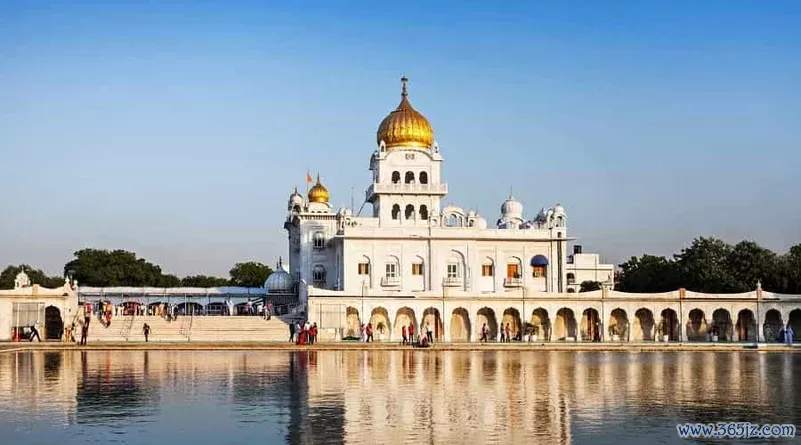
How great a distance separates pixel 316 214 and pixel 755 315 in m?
30.8

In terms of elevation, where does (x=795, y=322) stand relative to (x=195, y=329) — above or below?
below

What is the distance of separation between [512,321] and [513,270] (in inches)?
265

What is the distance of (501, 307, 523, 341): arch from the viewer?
203 feet

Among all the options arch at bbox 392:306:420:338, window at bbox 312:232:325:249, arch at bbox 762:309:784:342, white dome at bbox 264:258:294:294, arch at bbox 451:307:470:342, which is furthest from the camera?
white dome at bbox 264:258:294:294

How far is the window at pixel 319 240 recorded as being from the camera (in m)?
72.8

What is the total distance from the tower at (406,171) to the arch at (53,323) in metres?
22.3

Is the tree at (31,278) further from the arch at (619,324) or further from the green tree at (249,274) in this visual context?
the arch at (619,324)

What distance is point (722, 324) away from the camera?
2480 inches

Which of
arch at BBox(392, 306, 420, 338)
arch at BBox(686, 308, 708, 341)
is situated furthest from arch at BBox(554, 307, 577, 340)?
arch at BBox(392, 306, 420, 338)

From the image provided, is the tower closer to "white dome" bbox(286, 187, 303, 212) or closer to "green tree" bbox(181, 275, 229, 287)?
"white dome" bbox(286, 187, 303, 212)

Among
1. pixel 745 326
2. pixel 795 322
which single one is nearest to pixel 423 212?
pixel 745 326

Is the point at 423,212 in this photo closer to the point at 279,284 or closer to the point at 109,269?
the point at 279,284

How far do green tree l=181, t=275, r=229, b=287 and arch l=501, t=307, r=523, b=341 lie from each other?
5908 centimetres

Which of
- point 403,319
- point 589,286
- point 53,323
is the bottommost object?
point 403,319
